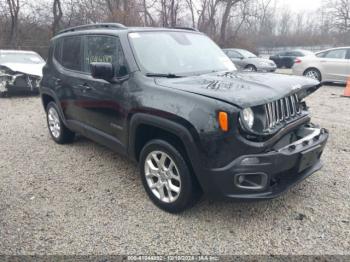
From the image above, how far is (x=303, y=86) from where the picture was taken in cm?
325

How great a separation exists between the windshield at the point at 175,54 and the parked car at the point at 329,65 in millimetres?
8879

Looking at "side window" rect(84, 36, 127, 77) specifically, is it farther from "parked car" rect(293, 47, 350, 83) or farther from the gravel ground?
"parked car" rect(293, 47, 350, 83)

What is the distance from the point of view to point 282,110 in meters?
2.94

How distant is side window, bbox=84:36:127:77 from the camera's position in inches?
139

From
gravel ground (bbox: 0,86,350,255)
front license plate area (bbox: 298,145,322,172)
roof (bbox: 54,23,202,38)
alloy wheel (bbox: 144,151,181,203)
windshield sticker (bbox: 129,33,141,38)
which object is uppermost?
Result: roof (bbox: 54,23,202,38)

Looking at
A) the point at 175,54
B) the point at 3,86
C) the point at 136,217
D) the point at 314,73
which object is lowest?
the point at 136,217

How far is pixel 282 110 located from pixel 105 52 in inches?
88.5

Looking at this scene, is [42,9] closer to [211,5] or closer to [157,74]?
[211,5]

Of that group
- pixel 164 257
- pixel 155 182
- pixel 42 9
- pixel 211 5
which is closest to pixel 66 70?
pixel 155 182

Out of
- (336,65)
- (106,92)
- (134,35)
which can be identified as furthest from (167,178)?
(336,65)

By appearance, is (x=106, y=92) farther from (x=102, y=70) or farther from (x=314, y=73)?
(x=314, y=73)

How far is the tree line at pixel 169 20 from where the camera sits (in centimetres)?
2002

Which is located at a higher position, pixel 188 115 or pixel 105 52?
pixel 105 52

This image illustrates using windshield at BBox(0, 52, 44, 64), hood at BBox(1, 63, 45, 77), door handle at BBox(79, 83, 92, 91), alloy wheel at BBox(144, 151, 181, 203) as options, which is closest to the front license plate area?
alloy wheel at BBox(144, 151, 181, 203)
